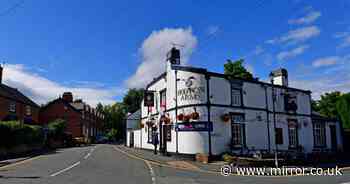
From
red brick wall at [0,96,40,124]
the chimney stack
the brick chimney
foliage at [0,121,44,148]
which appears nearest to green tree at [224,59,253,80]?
the chimney stack

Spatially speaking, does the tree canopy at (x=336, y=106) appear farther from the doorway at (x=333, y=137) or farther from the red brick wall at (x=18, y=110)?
the red brick wall at (x=18, y=110)

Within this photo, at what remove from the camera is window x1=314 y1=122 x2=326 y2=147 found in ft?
92.9

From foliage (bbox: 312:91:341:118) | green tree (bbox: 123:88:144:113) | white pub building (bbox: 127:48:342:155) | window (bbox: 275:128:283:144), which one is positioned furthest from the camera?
green tree (bbox: 123:88:144:113)

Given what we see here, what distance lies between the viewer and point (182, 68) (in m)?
22.6

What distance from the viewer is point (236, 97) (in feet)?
75.7

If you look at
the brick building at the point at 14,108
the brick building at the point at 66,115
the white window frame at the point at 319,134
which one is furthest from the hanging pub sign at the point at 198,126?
the brick building at the point at 66,115

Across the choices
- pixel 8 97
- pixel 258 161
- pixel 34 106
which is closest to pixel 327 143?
pixel 258 161

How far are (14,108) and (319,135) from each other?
3885 cm

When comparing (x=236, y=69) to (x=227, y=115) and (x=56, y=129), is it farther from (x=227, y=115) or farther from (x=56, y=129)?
(x=56, y=129)

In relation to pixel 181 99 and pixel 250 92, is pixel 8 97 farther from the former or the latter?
pixel 250 92

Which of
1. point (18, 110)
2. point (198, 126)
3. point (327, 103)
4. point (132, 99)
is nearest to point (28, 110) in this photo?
point (18, 110)

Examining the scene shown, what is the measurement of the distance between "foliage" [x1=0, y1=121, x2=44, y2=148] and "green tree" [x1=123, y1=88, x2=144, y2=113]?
1718 inches

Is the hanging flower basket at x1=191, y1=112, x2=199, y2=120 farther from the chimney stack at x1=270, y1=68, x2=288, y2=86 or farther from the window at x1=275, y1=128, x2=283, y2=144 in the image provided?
the chimney stack at x1=270, y1=68, x2=288, y2=86

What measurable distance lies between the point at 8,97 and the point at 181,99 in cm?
2827
